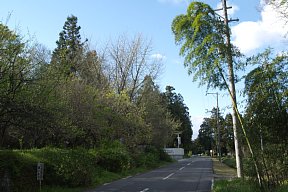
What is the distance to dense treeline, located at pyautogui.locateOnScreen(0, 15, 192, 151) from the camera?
1337 cm

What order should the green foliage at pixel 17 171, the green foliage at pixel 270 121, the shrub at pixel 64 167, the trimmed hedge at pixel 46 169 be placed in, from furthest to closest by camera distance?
the shrub at pixel 64 167 < the trimmed hedge at pixel 46 169 < the green foliage at pixel 17 171 < the green foliage at pixel 270 121

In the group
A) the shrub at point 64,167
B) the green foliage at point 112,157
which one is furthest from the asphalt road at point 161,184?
the green foliage at point 112,157

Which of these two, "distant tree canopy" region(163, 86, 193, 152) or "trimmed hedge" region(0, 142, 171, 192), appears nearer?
"trimmed hedge" region(0, 142, 171, 192)

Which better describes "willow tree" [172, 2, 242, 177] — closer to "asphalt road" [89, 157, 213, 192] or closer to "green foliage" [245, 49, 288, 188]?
"green foliage" [245, 49, 288, 188]

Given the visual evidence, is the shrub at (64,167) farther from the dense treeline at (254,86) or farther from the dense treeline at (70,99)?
the dense treeline at (254,86)

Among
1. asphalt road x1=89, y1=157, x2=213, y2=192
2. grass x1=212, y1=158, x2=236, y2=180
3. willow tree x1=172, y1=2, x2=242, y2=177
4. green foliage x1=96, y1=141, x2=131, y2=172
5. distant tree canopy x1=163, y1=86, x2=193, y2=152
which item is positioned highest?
distant tree canopy x1=163, y1=86, x2=193, y2=152

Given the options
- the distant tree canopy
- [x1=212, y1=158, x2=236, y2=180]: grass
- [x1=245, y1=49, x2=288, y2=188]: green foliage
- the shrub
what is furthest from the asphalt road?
the distant tree canopy

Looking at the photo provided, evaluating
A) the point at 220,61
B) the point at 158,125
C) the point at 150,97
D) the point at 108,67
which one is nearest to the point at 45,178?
the point at 220,61

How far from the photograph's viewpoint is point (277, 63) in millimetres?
10945

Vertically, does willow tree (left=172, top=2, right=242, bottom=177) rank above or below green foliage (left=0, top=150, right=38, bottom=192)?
above

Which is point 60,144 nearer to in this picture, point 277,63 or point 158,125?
point 277,63

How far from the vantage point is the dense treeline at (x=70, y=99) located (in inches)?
526

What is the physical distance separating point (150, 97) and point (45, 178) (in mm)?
27061

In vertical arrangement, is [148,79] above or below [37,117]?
above
